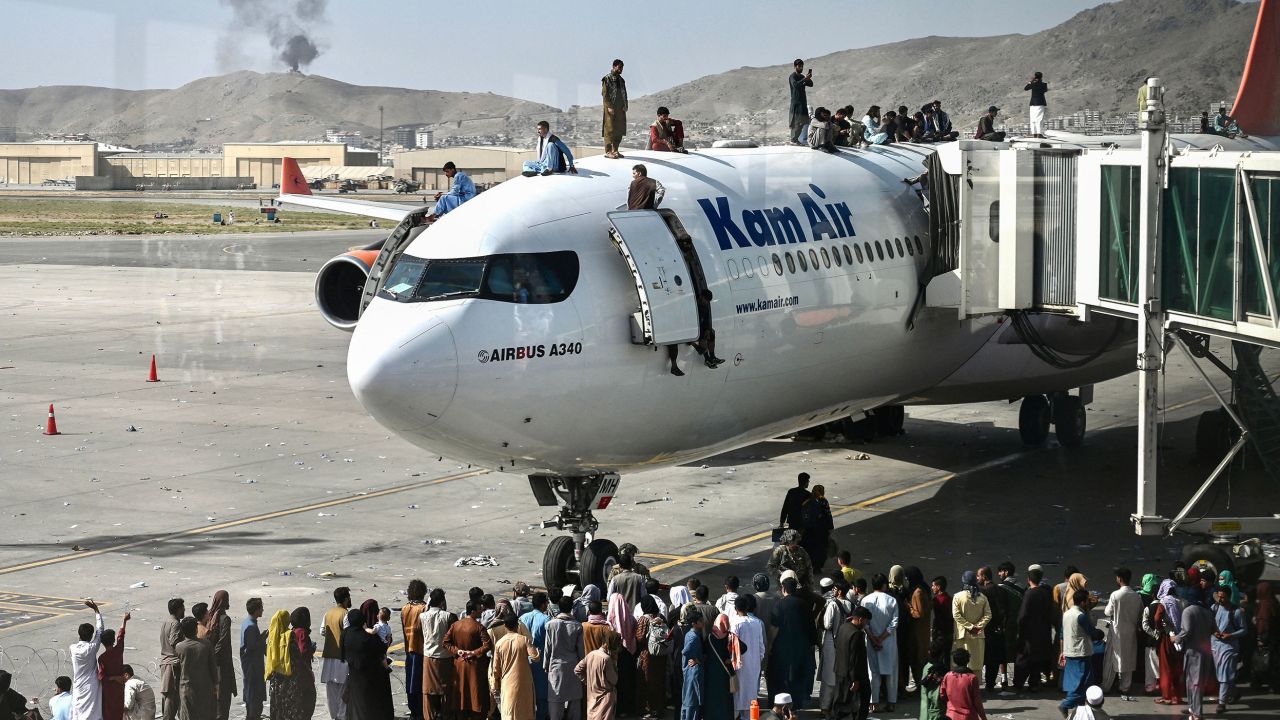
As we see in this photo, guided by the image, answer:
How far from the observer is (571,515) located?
1952 centimetres

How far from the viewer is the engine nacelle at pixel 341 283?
89.9ft

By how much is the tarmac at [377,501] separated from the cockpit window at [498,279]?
14.7 feet

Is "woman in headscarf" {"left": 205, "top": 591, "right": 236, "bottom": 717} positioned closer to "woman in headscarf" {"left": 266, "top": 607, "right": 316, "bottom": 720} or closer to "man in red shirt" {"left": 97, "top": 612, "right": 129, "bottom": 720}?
"woman in headscarf" {"left": 266, "top": 607, "right": 316, "bottom": 720}

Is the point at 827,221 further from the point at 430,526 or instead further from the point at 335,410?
the point at 335,410

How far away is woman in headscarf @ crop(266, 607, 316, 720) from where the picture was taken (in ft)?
50.1

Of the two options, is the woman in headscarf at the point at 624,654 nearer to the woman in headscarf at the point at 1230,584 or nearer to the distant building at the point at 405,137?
the woman in headscarf at the point at 1230,584

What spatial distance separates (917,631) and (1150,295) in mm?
4657

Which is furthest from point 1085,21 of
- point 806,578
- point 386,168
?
point 386,168

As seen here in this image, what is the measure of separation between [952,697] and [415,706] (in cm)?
556

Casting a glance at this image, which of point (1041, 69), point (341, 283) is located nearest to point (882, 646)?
point (341, 283)

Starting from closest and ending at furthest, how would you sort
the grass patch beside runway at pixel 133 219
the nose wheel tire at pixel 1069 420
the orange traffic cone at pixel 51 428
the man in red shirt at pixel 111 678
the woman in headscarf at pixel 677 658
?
the man in red shirt at pixel 111 678, the woman in headscarf at pixel 677 658, the nose wheel tire at pixel 1069 420, the orange traffic cone at pixel 51 428, the grass patch beside runway at pixel 133 219

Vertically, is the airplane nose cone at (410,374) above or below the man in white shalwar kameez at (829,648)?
above

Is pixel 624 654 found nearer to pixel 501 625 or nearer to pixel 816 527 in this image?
pixel 501 625

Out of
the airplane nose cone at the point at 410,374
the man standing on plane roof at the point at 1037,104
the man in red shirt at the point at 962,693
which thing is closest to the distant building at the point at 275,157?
the man standing on plane roof at the point at 1037,104
